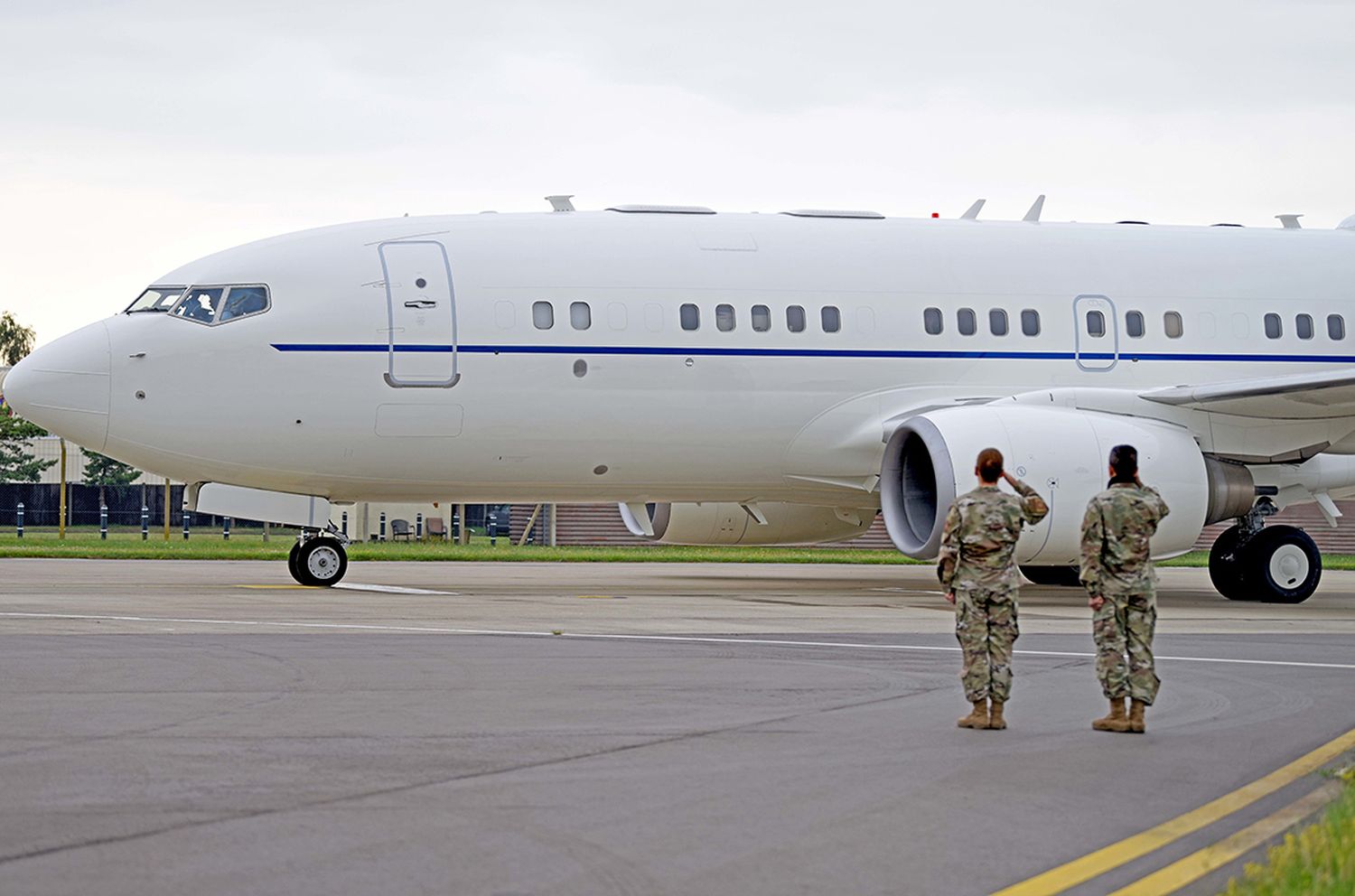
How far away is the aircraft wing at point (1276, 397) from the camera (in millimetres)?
18281

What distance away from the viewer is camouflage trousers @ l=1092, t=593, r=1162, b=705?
8.72 m

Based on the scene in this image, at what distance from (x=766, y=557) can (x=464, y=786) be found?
25692mm

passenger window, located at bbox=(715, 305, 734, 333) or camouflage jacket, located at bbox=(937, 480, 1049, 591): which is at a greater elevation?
passenger window, located at bbox=(715, 305, 734, 333)

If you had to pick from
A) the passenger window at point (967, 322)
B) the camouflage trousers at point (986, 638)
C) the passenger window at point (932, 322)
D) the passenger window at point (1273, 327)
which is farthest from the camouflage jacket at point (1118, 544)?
the passenger window at point (1273, 327)

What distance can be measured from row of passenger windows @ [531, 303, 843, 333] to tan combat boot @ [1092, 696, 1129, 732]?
1100 cm

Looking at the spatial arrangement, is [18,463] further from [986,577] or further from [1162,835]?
[1162,835]

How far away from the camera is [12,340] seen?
85.5 meters

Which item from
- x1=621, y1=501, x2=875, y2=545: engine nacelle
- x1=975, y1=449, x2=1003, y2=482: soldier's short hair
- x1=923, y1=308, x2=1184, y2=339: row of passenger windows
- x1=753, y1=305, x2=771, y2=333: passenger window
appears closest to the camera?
x1=975, y1=449, x2=1003, y2=482: soldier's short hair

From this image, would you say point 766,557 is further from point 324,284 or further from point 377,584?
point 324,284

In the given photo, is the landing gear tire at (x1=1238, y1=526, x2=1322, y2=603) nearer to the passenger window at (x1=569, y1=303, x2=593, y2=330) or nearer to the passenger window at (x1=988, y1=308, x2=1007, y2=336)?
the passenger window at (x1=988, y1=308, x2=1007, y2=336)

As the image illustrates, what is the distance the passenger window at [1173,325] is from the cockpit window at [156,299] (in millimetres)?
11372

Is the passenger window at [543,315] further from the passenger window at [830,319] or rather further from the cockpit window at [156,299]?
the cockpit window at [156,299]

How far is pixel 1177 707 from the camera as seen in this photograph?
31.8 feet

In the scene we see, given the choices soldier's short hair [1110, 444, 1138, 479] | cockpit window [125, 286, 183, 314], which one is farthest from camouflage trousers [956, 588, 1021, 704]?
cockpit window [125, 286, 183, 314]
